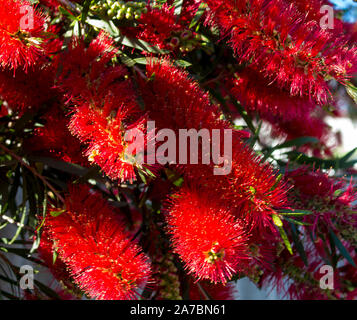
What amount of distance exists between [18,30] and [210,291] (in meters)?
0.32

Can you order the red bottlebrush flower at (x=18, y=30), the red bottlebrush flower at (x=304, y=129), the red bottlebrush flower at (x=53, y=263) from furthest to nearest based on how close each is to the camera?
the red bottlebrush flower at (x=304, y=129)
the red bottlebrush flower at (x=53, y=263)
the red bottlebrush flower at (x=18, y=30)

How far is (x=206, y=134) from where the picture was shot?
13.4 inches

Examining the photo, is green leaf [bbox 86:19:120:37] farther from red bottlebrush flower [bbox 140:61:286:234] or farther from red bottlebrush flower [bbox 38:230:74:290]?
red bottlebrush flower [bbox 38:230:74:290]

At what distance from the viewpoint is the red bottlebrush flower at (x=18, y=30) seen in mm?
315

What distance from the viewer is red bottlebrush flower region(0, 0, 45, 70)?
1.03ft

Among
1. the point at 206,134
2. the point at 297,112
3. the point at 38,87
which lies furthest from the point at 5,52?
the point at 297,112

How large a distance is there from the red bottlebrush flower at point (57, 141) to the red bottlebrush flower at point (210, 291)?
0.18 metres

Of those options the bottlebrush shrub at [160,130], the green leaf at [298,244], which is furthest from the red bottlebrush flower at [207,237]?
the green leaf at [298,244]

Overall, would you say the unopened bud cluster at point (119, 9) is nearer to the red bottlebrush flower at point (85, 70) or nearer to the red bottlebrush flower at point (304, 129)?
the red bottlebrush flower at point (85, 70)

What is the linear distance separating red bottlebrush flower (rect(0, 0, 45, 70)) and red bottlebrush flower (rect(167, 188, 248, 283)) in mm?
180

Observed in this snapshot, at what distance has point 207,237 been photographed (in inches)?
13.0

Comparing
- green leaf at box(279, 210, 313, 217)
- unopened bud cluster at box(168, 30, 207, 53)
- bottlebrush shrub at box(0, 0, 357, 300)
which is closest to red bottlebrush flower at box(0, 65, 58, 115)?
bottlebrush shrub at box(0, 0, 357, 300)
